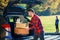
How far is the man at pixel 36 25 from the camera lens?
7719 mm

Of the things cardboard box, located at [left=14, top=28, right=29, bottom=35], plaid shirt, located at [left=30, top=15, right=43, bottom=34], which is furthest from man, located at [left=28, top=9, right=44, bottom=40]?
cardboard box, located at [left=14, top=28, right=29, bottom=35]

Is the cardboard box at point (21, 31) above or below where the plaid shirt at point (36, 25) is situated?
below

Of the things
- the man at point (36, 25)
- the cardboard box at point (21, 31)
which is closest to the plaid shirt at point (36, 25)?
the man at point (36, 25)

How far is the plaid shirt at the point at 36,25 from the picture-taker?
25.3 ft

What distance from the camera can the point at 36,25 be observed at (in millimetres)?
7742

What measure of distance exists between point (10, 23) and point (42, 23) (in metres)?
0.61

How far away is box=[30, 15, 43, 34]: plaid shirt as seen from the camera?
7.71m

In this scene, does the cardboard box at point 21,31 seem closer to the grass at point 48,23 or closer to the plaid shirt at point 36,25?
the plaid shirt at point 36,25

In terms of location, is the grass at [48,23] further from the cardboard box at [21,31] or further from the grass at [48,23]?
the cardboard box at [21,31]

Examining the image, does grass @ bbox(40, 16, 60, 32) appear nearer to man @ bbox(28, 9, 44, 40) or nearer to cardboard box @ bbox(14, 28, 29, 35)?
man @ bbox(28, 9, 44, 40)

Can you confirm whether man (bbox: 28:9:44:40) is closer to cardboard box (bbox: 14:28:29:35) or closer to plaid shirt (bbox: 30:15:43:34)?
plaid shirt (bbox: 30:15:43:34)

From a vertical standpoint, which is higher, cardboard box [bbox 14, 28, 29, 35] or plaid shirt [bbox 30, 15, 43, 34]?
plaid shirt [bbox 30, 15, 43, 34]

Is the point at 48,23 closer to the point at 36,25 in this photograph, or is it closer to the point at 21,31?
the point at 36,25

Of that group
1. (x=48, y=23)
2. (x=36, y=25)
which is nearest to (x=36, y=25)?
(x=36, y=25)
